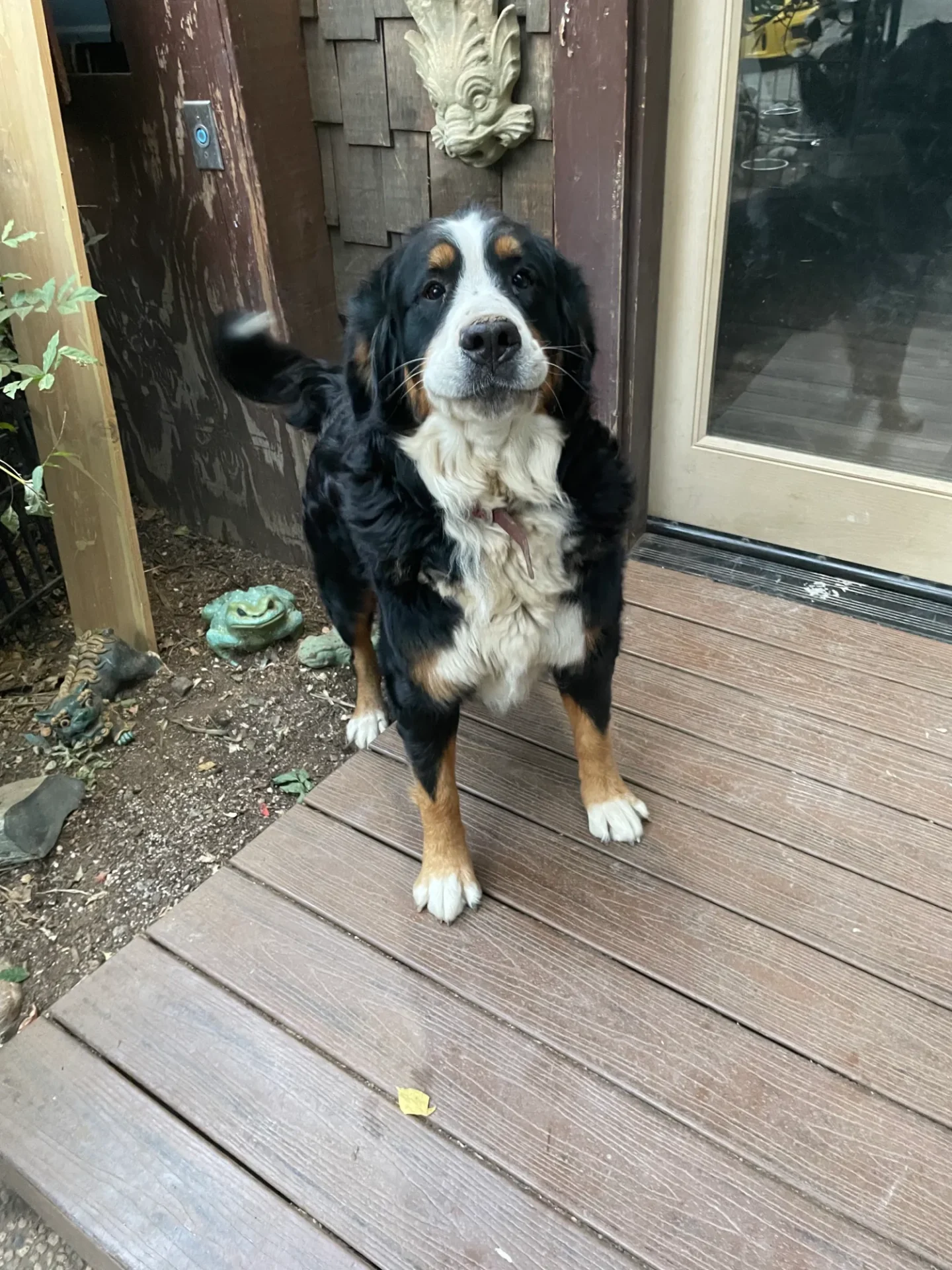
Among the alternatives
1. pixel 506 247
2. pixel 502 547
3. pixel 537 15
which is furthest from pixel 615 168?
pixel 502 547

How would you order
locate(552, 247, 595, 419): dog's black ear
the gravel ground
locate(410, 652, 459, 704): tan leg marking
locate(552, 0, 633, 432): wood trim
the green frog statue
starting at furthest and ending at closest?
the green frog statue, locate(552, 0, 633, 432): wood trim, the gravel ground, locate(410, 652, 459, 704): tan leg marking, locate(552, 247, 595, 419): dog's black ear

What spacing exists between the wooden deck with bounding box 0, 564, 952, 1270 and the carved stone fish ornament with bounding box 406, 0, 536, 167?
Result: 145 centimetres

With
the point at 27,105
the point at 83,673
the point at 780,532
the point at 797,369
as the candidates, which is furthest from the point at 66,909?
the point at 797,369

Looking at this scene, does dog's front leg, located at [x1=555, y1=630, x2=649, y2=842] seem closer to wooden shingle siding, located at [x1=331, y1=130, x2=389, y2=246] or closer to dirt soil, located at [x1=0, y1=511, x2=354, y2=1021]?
dirt soil, located at [x1=0, y1=511, x2=354, y2=1021]

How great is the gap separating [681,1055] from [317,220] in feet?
7.45

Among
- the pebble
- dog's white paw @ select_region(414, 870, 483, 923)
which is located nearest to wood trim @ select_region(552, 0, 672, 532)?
dog's white paw @ select_region(414, 870, 483, 923)

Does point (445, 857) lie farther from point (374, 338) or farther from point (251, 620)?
point (251, 620)

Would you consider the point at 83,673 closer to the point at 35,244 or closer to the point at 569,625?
the point at 35,244

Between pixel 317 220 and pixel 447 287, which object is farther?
pixel 317 220

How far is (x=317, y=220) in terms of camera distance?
2.54 m

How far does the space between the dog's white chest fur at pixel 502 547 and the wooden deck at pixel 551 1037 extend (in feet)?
1.41

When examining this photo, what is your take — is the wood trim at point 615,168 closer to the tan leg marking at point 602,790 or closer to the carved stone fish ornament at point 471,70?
the carved stone fish ornament at point 471,70

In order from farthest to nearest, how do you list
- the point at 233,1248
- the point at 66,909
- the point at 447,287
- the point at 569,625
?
the point at 66,909 → the point at 569,625 → the point at 447,287 → the point at 233,1248

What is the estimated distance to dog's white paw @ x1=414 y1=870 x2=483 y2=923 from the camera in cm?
167
